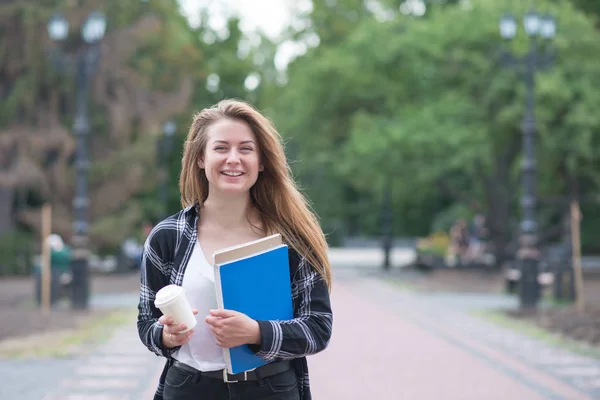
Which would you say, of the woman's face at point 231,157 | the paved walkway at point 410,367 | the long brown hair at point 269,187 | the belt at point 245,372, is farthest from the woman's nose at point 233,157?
the paved walkway at point 410,367

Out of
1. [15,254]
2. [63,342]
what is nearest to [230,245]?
[63,342]

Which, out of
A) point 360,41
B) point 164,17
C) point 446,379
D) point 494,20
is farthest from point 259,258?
point 164,17

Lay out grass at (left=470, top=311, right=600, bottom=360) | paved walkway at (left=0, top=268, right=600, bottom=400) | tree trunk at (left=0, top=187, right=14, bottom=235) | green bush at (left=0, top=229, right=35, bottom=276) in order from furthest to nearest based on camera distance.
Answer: tree trunk at (left=0, top=187, right=14, bottom=235) → green bush at (left=0, top=229, right=35, bottom=276) → grass at (left=470, top=311, right=600, bottom=360) → paved walkway at (left=0, top=268, right=600, bottom=400)

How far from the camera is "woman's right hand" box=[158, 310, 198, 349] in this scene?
8.82 feet

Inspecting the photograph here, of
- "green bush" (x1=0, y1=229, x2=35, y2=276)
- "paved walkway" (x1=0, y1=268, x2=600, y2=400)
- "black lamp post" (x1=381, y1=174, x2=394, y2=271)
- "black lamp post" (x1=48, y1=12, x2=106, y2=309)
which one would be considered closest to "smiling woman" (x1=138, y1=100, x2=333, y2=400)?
"paved walkway" (x1=0, y1=268, x2=600, y2=400)

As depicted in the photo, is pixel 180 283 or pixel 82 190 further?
pixel 82 190

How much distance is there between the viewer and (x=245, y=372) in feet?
9.52

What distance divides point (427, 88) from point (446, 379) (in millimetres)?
18922

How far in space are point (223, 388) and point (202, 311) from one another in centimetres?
26

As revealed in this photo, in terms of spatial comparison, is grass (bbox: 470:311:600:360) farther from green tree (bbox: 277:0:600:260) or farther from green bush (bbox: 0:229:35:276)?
green bush (bbox: 0:229:35:276)

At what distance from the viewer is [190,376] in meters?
2.96

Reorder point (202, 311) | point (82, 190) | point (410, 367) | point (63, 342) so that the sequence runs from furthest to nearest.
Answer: point (82, 190)
point (63, 342)
point (410, 367)
point (202, 311)

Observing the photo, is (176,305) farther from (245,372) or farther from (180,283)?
(245,372)

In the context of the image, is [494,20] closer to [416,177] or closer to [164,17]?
[416,177]
